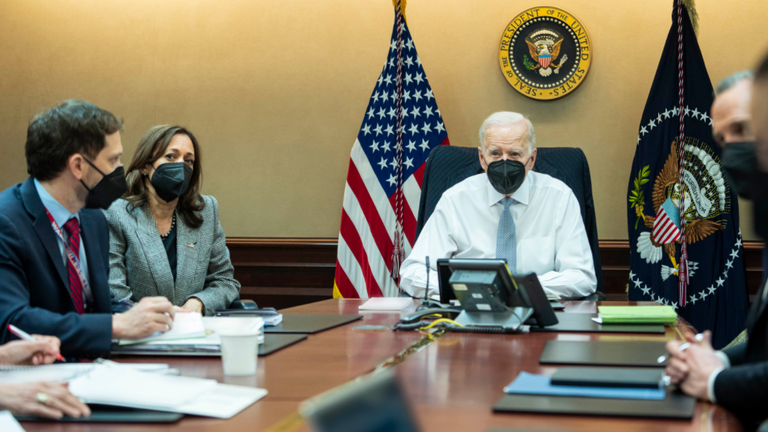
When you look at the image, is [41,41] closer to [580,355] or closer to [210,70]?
[210,70]

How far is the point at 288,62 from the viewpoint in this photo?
4336 millimetres

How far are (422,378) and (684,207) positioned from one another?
2.73 meters

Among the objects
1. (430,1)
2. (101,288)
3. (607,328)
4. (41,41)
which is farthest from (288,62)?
(607,328)

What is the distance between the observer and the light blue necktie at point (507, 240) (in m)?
2.66

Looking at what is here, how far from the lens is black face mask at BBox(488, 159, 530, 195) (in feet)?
8.63

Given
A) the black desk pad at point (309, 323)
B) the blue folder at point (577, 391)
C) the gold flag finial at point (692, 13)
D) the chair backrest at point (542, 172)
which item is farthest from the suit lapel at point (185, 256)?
the gold flag finial at point (692, 13)

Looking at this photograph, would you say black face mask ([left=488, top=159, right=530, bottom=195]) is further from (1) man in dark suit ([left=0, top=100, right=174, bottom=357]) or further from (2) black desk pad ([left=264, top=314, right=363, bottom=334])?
(1) man in dark suit ([left=0, top=100, right=174, bottom=357])

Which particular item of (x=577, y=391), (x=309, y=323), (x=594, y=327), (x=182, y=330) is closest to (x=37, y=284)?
(x=182, y=330)

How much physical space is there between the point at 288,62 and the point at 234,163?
0.79 m

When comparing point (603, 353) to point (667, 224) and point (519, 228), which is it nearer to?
point (519, 228)

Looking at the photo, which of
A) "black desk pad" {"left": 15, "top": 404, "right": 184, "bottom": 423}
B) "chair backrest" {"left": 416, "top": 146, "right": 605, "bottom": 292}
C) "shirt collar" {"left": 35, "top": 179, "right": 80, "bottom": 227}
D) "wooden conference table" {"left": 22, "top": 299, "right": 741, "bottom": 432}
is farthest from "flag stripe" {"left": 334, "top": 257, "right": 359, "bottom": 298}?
"black desk pad" {"left": 15, "top": 404, "right": 184, "bottom": 423}

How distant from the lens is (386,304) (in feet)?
7.30

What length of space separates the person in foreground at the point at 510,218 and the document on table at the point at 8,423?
66.7 inches

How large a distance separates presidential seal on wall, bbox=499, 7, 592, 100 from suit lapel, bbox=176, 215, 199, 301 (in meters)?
2.34
